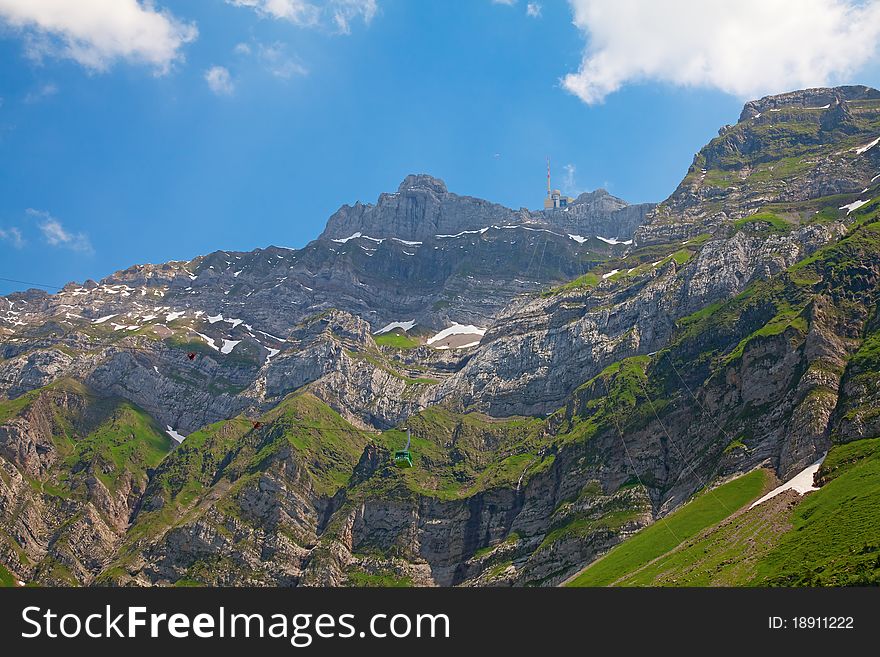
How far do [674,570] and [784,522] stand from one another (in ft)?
83.9

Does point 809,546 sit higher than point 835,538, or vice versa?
point 835,538

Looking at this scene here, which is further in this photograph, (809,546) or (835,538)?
(809,546)

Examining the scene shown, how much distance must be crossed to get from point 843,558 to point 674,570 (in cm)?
5081

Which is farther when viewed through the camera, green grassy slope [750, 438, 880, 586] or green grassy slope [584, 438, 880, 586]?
green grassy slope [584, 438, 880, 586]

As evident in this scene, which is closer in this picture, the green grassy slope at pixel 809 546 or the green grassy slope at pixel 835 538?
the green grassy slope at pixel 835 538
